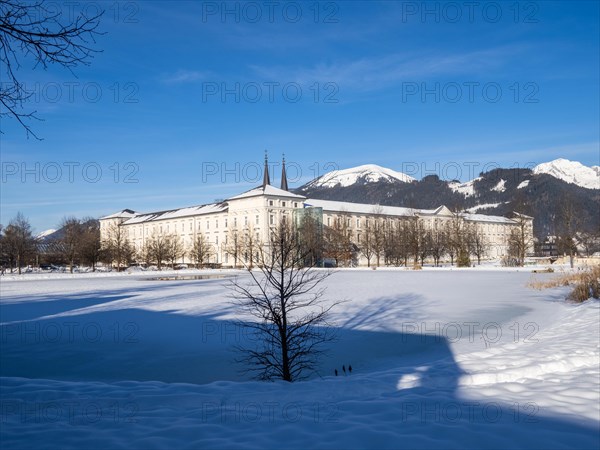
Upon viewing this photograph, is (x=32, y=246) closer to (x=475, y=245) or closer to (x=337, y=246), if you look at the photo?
(x=337, y=246)

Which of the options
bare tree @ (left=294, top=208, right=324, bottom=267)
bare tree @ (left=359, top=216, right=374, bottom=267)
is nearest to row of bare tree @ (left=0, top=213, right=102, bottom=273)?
bare tree @ (left=294, top=208, right=324, bottom=267)

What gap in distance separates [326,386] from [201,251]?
2924 inches

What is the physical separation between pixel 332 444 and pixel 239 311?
12.9m

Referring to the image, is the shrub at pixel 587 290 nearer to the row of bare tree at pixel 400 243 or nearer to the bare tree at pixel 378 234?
the row of bare tree at pixel 400 243

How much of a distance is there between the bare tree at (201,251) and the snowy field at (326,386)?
2458 inches

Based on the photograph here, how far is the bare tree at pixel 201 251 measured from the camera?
7838 centimetres

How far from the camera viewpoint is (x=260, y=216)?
79.6m

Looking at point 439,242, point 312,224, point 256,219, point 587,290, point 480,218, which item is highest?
point 480,218

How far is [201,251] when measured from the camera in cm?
7988

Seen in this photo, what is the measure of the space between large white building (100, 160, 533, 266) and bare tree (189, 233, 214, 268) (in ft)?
3.88

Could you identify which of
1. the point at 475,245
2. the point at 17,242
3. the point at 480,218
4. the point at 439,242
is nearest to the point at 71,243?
the point at 17,242

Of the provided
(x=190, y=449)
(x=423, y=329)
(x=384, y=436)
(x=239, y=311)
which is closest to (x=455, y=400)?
(x=384, y=436)

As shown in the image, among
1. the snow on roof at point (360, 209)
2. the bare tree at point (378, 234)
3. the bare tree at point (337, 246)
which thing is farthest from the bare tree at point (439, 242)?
the bare tree at point (337, 246)

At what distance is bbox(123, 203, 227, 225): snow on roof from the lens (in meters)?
91.2
